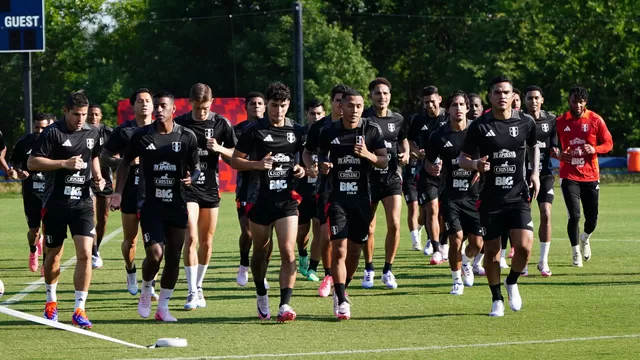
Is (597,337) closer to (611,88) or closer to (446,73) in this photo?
(611,88)

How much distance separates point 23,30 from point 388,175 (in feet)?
60.8

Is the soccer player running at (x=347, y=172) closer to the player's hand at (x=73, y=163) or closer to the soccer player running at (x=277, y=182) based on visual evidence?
the soccer player running at (x=277, y=182)

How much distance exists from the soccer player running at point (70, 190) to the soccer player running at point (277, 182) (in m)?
1.40

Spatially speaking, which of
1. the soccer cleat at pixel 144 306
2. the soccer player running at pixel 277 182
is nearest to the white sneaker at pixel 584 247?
the soccer player running at pixel 277 182

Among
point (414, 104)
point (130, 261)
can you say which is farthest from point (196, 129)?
point (414, 104)

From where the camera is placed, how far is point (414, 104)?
69000 mm

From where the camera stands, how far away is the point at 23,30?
1169 inches

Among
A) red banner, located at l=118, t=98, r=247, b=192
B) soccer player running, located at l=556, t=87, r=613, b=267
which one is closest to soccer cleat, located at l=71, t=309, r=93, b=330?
soccer player running, located at l=556, t=87, r=613, b=267

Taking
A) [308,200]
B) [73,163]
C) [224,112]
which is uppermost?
[224,112]

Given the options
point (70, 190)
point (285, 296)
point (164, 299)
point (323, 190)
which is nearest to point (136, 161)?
point (323, 190)

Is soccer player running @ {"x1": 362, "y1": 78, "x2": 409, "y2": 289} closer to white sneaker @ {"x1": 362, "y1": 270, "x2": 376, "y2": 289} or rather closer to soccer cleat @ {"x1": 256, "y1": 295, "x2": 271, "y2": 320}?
white sneaker @ {"x1": 362, "y1": 270, "x2": 376, "y2": 289}

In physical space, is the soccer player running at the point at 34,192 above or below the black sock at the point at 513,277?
above

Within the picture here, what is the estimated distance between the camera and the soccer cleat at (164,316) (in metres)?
11.1

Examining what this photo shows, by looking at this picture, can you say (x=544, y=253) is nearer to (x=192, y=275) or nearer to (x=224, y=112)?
(x=192, y=275)
